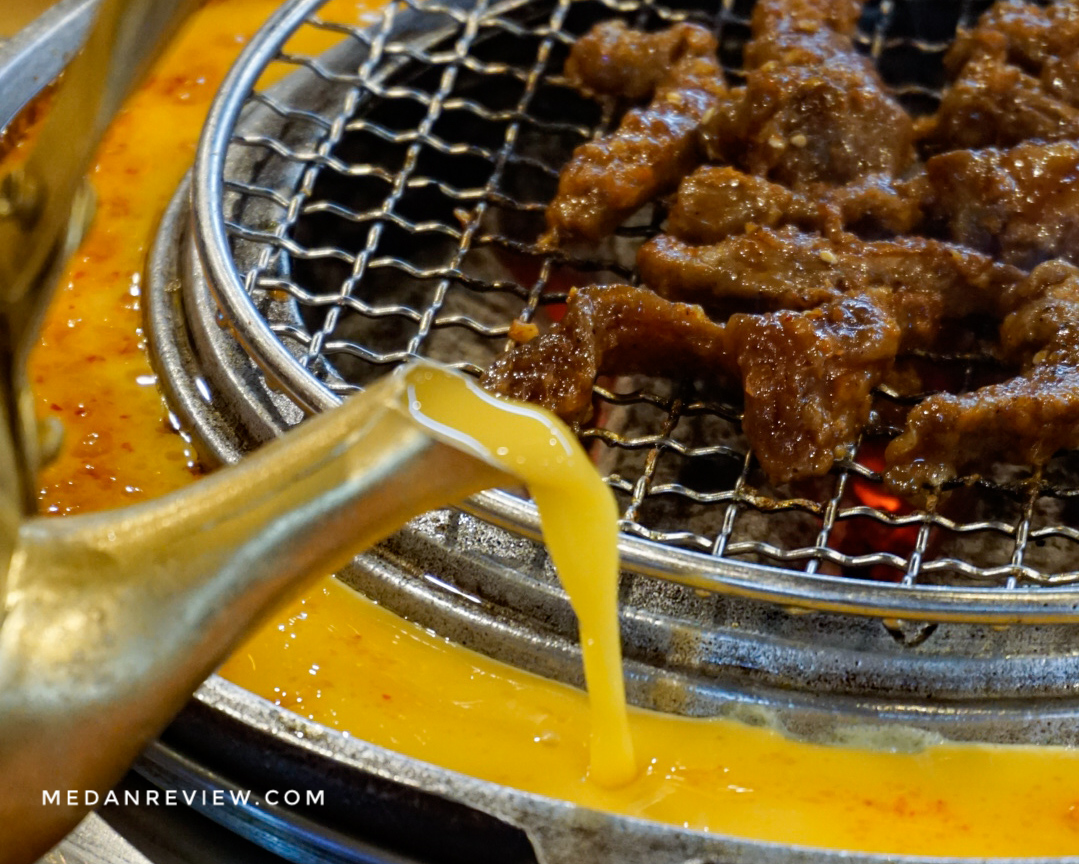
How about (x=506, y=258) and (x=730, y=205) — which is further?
(x=506, y=258)

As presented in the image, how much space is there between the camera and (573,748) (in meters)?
1.83

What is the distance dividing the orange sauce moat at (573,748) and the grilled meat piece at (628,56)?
140cm

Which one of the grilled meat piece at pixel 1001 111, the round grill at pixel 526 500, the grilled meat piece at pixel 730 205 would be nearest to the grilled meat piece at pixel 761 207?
the grilled meat piece at pixel 730 205

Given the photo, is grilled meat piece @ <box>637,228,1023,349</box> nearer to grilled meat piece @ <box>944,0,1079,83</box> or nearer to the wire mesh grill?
the wire mesh grill

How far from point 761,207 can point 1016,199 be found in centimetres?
52

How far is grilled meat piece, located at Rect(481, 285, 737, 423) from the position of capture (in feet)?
6.91

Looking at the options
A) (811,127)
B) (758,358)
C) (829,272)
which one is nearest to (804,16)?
(811,127)

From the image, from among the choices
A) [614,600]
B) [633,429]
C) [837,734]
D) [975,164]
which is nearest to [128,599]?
[614,600]

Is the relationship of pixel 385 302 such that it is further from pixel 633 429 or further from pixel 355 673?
pixel 355 673

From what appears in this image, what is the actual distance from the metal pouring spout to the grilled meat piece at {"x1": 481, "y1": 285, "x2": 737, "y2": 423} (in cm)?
98

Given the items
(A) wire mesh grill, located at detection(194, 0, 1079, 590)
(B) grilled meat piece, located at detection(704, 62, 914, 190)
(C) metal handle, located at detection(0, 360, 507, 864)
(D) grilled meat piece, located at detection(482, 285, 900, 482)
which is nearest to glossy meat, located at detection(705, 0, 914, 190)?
(B) grilled meat piece, located at detection(704, 62, 914, 190)

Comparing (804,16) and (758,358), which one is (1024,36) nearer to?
(804,16)

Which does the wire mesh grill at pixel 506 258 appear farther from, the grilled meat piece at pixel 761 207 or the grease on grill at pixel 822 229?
the grilled meat piece at pixel 761 207

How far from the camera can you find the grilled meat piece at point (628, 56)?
9.39 feet
